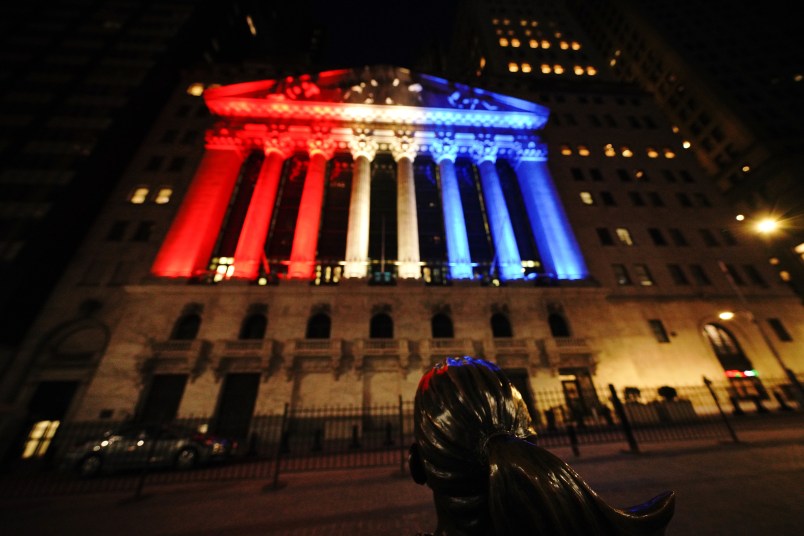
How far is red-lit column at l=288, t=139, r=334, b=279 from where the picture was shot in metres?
22.0

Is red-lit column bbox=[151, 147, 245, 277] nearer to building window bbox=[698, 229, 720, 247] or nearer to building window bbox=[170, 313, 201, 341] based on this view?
building window bbox=[170, 313, 201, 341]

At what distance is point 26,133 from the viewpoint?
1114 inches

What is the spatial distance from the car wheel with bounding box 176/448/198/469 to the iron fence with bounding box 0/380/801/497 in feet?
0.21

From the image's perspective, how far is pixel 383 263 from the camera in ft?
77.1

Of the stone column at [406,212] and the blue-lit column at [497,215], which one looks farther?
the blue-lit column at [497,215]

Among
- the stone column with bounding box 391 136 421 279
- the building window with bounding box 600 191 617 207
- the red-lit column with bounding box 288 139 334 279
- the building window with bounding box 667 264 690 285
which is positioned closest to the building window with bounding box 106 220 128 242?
the red-lit column with bounding box 288 139 334 279

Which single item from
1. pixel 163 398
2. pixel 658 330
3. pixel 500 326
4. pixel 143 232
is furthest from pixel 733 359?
pixel 143 232

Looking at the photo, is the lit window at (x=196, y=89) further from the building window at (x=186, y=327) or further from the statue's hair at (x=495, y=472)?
the statue's hair at (x=495, y=472)

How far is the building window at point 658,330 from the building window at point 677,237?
9318 millimetres

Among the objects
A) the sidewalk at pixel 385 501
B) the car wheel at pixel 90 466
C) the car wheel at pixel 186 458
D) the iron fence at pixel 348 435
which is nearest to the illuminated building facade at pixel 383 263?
the iron fence at pixel 348 435

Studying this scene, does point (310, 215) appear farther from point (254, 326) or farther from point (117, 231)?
point (117, 231)

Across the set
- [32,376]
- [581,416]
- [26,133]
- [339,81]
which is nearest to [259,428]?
[32,376]

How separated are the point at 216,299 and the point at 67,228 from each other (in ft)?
47.8

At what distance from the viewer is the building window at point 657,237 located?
90.7 ft
